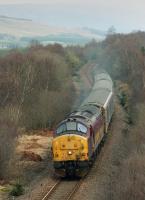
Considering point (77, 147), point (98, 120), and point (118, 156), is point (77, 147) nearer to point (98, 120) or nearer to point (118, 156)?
point (98, 120)

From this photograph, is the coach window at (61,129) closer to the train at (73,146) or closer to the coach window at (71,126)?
the train at (73,146)

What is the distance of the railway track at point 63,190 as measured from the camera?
21422 millimetres

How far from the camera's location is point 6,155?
26.7m

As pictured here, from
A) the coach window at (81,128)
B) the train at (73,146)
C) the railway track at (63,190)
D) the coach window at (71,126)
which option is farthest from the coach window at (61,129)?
the railway track at (63,190)

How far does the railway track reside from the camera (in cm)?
2142

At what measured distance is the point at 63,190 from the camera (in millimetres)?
22688

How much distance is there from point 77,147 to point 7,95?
21.6m

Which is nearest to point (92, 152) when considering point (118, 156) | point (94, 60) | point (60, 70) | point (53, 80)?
point (118, 156)

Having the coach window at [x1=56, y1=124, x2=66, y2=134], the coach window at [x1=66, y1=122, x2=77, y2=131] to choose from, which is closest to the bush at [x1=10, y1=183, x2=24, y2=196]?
the coach window at [x1=56, y1=124, x2=66, y2=134]

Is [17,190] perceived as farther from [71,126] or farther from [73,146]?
[71,126]

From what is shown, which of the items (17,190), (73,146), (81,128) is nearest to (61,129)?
(81,128)

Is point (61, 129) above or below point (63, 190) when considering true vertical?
above

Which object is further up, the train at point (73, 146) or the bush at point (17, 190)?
the train at point (73, 146)

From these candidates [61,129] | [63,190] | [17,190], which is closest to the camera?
[17,190]
